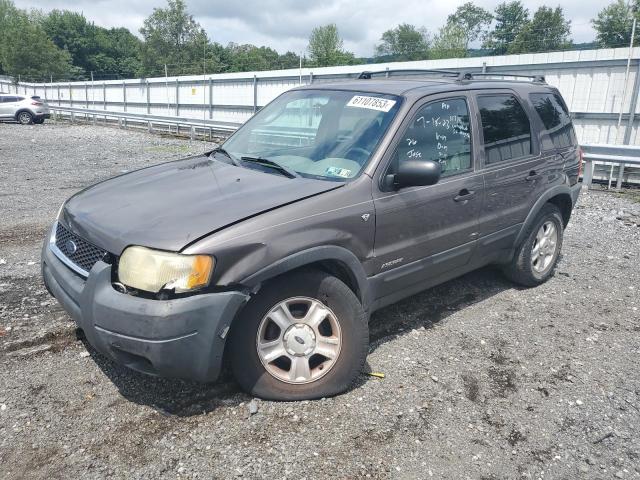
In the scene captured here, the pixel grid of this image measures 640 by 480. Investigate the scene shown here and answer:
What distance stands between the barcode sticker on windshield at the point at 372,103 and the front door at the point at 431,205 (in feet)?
0.59

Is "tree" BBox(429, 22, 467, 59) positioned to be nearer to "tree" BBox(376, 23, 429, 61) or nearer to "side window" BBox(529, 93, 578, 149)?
"tree" BBox(376, 23, 429, 61)

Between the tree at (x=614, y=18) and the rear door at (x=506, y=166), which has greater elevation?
the tree at (x=614, y=18)

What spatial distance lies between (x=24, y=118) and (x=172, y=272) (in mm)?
28684

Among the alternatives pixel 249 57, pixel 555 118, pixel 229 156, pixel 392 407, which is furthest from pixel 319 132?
pixel 249 57

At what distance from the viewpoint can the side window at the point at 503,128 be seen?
4211 mm

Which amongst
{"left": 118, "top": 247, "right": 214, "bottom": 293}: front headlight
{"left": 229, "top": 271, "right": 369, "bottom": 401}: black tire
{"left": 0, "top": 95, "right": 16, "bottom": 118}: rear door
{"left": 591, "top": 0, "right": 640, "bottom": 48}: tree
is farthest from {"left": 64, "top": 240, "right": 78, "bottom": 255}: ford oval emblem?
{"left": 591, "top": 0, "right": 640, "bottom": 48}: tree

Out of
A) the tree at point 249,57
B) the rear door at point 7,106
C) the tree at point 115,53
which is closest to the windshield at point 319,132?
the rear door at point 7,106

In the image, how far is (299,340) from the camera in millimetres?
3014

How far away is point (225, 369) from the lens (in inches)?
133

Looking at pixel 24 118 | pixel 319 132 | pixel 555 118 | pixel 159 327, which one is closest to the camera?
pixel 159 327

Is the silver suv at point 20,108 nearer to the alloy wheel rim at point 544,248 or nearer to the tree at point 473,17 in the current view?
the alloy wheel rim at point 544,248

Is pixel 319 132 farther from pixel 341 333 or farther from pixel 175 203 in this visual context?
pixel 341 333

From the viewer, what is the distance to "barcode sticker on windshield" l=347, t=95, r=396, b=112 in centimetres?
362

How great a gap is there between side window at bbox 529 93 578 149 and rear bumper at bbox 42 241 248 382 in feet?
12.0
